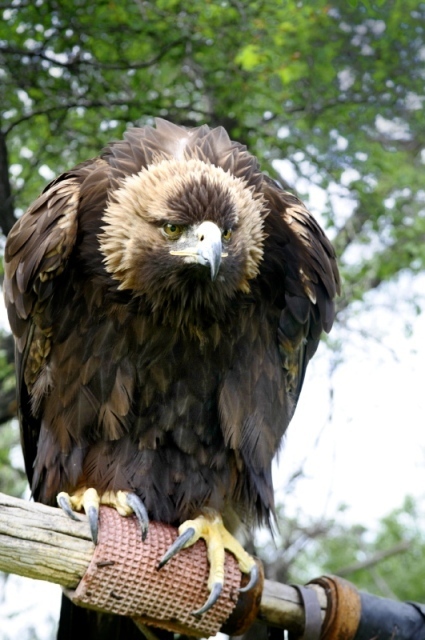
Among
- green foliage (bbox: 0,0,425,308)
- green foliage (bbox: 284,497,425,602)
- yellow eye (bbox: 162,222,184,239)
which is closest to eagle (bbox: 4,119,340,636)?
yellow eye (bbox: 162,222,184,239)

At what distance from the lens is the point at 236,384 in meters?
4.22

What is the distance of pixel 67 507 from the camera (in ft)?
12.6

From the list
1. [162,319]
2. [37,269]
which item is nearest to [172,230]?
[162,319]

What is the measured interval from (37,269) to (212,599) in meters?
1.70

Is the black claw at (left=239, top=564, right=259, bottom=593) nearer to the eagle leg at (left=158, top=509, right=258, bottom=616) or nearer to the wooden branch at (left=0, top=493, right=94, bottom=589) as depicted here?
the eagle leg at (left=158, top=509, right=258, bottom=616)

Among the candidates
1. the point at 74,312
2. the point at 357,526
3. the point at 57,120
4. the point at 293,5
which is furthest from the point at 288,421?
the point at 357,526

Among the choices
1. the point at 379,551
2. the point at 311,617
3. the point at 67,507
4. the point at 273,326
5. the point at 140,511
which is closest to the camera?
the point at 67,507

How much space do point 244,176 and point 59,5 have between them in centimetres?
257

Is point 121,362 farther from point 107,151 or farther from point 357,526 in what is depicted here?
point 357,526

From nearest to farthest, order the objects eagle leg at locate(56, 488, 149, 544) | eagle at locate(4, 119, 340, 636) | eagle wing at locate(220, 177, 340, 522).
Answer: eagle at locate(4, 119, 340, 636) < eagle leg at locate(56, 488, 149, 544) < eagle wing at locate(220, 177, 340, 522)

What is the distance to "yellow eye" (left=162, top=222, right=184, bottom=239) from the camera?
372 cm

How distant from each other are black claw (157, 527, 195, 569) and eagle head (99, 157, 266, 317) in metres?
1.06

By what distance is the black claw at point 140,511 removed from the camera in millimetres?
3976

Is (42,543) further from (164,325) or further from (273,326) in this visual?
(273,326)
